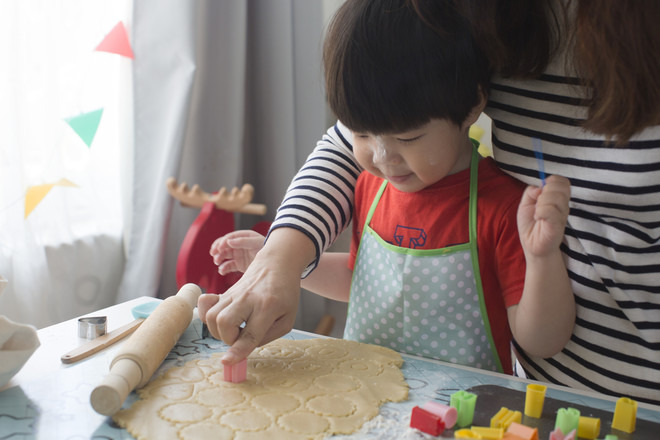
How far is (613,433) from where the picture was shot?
58cm

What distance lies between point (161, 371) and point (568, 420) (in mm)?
429

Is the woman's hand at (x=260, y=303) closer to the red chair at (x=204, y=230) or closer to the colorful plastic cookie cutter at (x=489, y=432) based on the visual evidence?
the colorful plastic cookie cutter at (x=489, y=432)

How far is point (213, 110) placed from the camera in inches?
70.9

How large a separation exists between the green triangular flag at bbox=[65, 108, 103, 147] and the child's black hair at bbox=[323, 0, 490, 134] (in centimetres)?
93

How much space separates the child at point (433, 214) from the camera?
2.25 ft

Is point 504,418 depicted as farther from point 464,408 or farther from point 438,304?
point 438,304

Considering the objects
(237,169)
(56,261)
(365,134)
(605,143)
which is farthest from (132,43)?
(605,143)

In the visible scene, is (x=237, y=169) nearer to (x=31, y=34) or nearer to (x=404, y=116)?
(x=31, y=34)

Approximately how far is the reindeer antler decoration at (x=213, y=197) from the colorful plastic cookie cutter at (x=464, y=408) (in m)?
1.04

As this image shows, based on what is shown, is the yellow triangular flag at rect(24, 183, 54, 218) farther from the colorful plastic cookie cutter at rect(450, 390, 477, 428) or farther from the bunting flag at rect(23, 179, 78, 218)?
the colorful plastic cookie cutter at rect(450, 390, 477, 428)

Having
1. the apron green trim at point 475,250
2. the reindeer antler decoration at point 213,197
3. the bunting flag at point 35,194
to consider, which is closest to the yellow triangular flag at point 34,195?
the bunting flag at point 35,194

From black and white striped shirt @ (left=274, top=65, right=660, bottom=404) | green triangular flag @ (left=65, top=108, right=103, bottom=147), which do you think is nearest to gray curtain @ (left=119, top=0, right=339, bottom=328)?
green triangular flag @ (left=65, top=108, right=103, bottom=147)

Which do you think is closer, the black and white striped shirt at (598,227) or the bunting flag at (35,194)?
the black and white striped shirt at (598,227)

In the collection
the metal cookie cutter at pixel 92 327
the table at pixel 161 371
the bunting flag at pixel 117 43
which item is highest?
the bunting flag at pixel 117 43
